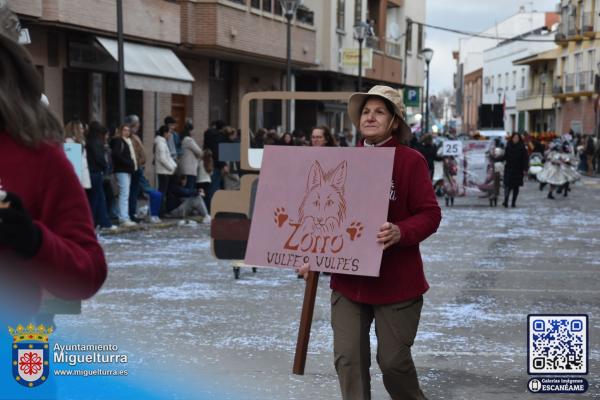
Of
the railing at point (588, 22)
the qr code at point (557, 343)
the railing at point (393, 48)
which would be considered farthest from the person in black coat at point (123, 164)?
the railing at point (588, 22)

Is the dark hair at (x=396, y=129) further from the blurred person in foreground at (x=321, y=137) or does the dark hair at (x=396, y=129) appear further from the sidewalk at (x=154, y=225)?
the sidewalk at (x=154, y=225)

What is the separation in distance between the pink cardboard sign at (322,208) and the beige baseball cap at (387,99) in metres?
0.25

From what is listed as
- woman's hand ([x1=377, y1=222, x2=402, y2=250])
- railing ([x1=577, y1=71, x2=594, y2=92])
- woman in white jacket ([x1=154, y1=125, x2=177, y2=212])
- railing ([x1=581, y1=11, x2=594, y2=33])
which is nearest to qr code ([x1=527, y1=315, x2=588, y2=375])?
woman's hand ([x1=377, y1=222, x2=402, y2=250])

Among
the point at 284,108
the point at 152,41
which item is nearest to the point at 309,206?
the point at 152,41

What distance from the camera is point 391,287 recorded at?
17.4 ft

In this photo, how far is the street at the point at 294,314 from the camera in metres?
7.52

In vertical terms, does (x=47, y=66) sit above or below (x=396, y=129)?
above

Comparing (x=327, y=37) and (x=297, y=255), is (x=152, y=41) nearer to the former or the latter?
(x=327, y=37)

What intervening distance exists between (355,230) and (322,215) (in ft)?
0.67

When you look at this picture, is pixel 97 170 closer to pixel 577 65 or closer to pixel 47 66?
pixel 47 66

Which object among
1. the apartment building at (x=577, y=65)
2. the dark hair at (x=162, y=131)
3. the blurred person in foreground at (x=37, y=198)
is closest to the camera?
the blurred person in foreground at (x=37, y=198)

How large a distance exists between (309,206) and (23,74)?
2.78 metres

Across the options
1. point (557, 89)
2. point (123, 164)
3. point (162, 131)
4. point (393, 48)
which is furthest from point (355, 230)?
point (557, 89)

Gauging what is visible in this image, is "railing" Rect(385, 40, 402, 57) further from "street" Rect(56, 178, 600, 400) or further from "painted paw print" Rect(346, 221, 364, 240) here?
"painted paw print" Rect(346, 221, 364, 240)
